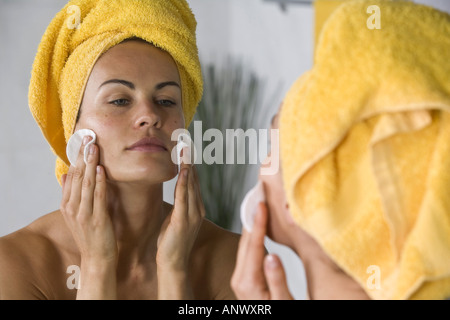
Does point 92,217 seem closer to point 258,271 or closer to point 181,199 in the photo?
point 181,199

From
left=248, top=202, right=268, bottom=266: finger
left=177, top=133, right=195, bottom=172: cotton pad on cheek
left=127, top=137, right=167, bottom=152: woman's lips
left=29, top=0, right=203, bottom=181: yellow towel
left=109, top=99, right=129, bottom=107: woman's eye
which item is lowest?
left=248, top=202, right=268, bottom=266: finger

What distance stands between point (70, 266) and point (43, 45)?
0.38m

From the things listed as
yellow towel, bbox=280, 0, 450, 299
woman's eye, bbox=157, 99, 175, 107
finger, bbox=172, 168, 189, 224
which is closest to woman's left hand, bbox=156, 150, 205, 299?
finger, bbox=172, 168, 189, 224

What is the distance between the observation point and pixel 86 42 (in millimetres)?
823

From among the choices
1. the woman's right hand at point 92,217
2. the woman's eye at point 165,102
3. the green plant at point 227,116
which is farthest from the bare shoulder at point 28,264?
the green plant at point 227,116

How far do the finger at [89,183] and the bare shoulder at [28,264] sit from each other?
0.14 m

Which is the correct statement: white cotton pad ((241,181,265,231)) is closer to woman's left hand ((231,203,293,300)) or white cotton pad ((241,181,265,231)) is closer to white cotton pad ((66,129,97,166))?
woman's left hand ((231,203,293,300))

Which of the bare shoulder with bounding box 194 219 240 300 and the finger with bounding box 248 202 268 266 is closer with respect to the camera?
the finger with bounding box 248 202 268 266

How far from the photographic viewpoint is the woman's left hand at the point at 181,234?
0.76 m

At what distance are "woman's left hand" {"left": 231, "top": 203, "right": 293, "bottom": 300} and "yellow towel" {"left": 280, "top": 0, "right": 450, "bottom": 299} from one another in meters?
0.09

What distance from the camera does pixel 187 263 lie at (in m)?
0.80

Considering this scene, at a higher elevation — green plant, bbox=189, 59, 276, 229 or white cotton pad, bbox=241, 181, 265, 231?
green plant, bbox=189, 59, 276, 229

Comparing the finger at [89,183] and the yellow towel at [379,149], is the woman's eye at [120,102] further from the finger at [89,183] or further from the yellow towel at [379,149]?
the yellow towel at [379,149]

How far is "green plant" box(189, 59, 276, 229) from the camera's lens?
5.30 ft
